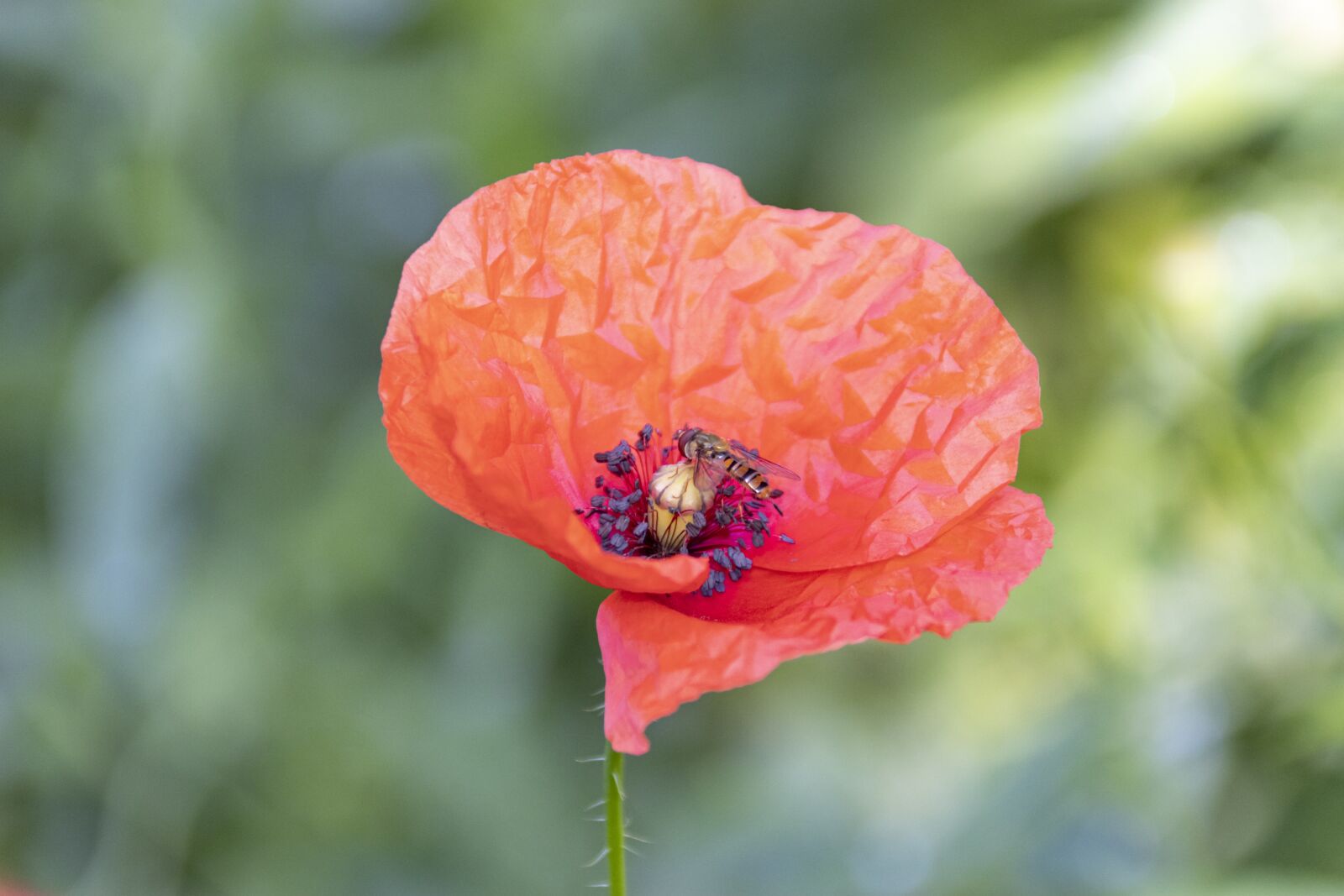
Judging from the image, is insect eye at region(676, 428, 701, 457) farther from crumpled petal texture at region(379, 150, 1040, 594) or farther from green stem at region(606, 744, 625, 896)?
green stem at region(606, 744, 625, 896)

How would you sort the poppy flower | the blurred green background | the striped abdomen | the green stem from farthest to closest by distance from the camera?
1. the blurred green background
2. the striped abdomen
3. the poppy flower
4. the green stem

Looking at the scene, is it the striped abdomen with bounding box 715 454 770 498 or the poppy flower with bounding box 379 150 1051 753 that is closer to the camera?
the poppy flower with bounding box 379 150 1051 753

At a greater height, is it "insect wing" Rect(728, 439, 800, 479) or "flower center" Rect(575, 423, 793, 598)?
"insect wing" Rect(728, 439, 800, 479)

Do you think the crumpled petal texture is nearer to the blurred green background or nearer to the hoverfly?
the hoverfly

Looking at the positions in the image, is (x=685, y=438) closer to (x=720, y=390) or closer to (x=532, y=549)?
(x=720, y=390)

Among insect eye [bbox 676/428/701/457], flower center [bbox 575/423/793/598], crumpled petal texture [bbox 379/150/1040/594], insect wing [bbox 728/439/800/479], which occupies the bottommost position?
flower center [bbox 575/423/793/598]

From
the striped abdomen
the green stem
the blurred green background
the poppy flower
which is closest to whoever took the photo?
the green stem

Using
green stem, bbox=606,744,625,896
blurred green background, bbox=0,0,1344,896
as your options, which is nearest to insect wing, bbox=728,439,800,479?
green stem, bbox=606,744,625,896
